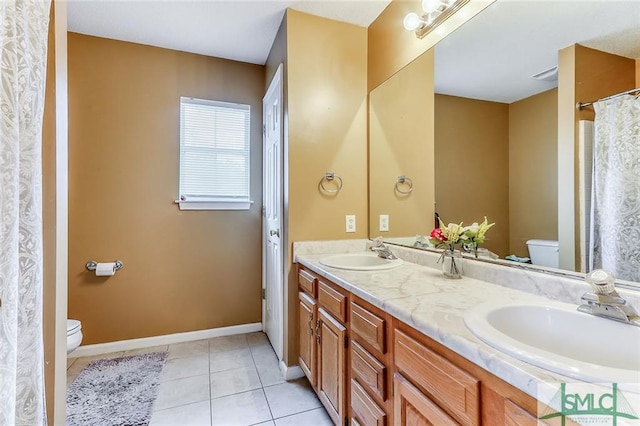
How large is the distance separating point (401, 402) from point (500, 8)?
1606 millimetres

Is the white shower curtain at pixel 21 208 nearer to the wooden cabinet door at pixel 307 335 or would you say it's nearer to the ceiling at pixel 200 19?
the wooden cabinet door at pixel 307 335

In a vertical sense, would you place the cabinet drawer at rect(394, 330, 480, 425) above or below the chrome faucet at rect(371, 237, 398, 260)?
below

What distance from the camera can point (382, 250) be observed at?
1.84 m

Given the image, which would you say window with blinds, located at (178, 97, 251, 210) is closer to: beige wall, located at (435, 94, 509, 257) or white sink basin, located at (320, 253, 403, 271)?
white sink basin, located at (320, 253, 403, 271)

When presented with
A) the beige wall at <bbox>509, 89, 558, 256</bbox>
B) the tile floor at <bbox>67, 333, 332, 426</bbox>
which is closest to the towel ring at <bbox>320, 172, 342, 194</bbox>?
the beige wall at <bbox>509, 89, 558, 256</bbox>

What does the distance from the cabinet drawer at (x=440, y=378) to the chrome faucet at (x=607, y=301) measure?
17.7 inches

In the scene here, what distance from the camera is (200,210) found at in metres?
2.58

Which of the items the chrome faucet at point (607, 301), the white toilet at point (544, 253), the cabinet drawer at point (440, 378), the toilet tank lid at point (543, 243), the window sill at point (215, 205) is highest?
the window sill at point (215, 205)

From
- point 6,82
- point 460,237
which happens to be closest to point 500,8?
point 460,237

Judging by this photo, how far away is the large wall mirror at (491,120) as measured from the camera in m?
1.06

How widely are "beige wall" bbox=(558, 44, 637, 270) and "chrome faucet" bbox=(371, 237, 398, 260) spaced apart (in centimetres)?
88

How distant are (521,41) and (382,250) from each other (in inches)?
47.9

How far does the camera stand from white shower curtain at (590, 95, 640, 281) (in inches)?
35.1

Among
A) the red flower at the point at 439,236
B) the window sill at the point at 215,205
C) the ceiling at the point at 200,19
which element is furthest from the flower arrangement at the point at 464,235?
the window sill at the point at 215,205
